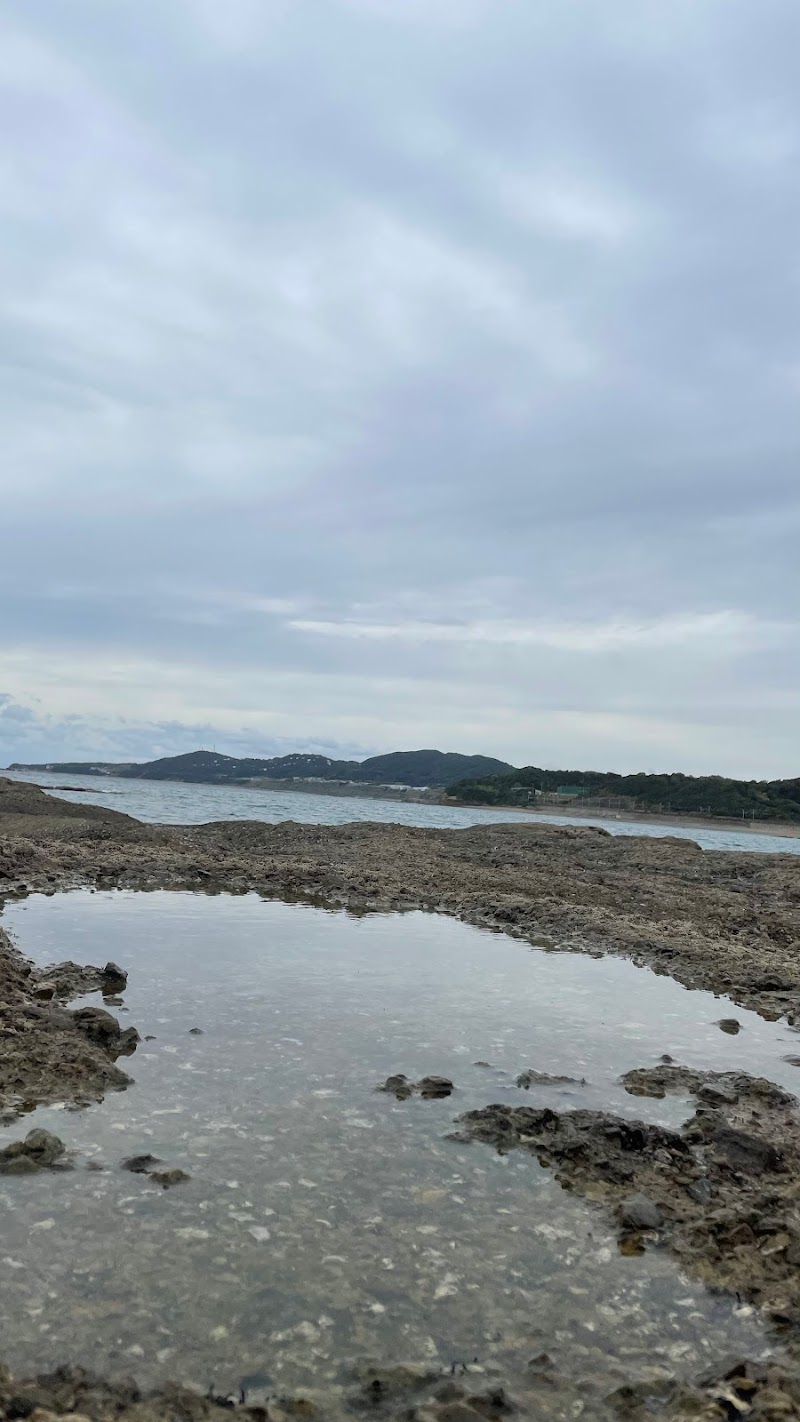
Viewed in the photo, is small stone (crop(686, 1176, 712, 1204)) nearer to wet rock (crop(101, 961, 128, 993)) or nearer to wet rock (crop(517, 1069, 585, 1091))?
wet rock (crop(517, 1069, 585, 1091))

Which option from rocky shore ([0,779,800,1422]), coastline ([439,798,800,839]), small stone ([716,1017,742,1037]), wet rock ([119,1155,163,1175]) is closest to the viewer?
rocky shore ([0,779,800,1422])

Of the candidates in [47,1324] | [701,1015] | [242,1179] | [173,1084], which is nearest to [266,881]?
[701,1015]

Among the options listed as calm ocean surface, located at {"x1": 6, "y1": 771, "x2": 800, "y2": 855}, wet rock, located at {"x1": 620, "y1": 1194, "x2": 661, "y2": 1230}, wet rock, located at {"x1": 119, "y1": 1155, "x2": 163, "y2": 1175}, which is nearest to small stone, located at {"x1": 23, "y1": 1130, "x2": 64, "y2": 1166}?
wet rock, located at {"x1": 119, "y1": 1155, "x2": 163, "y2": 1175}

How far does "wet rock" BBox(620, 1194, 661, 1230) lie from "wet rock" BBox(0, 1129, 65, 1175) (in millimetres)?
4283

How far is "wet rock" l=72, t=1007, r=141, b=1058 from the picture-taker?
398 inches

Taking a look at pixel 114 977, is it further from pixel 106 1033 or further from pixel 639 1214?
pixel 639 1214

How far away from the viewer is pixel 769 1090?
31.9 ft

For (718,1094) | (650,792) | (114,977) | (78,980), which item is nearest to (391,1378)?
(718,1094)

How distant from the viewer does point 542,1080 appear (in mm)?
9711

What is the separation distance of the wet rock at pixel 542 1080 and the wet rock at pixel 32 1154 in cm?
461

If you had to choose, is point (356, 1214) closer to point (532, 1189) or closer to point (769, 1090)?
point (532, 1189)

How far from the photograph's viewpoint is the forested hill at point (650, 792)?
148m

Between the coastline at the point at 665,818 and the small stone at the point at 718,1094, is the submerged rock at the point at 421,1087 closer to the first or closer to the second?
the small stone at the point at 718,1094

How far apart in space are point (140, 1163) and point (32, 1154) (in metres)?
0.85
